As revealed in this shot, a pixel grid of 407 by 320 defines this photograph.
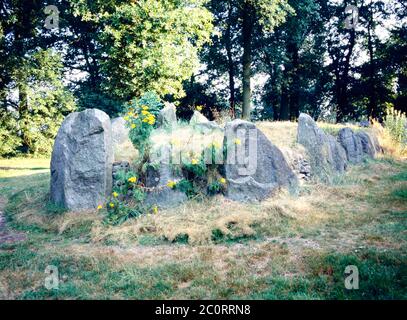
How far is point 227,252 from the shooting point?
4.43m

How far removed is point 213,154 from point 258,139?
103 centimetres

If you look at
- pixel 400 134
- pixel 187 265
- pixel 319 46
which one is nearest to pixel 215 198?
pixel 187 265

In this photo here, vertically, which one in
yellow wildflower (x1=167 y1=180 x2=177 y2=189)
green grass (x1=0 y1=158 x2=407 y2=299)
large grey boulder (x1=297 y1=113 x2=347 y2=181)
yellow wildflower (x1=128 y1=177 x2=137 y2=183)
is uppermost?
large grey boulder (x1=297 y1=113 x2=347 y2=181)

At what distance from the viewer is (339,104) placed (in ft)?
81.8

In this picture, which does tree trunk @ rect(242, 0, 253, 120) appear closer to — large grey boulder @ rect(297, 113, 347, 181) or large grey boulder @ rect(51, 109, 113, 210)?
large grey boulder @ rect(297, 113, 347, 181)

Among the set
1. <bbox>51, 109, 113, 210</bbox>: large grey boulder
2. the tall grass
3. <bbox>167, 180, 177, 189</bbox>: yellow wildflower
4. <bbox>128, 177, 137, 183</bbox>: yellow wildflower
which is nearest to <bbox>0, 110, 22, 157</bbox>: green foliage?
<bbox>51, 109, 113, 210</bbox>: large grey boulder

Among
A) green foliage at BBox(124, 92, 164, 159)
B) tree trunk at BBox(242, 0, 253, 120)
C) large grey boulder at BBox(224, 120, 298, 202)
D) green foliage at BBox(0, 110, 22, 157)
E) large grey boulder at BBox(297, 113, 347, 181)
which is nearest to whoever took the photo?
large grey boulder at BBox(224, 120, 298, 202)

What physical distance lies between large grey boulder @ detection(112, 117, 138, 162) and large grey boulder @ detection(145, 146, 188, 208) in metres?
0.86

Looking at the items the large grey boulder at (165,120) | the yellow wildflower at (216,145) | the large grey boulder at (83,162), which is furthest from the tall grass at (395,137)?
the large grey boulder at (83,162)

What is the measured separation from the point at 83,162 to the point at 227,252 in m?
3.70

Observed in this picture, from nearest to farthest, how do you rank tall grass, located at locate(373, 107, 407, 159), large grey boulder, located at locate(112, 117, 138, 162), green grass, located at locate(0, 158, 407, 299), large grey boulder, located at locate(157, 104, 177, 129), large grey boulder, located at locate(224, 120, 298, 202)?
green grass, located at locate(0, 158, 407, 299) → large grey boulder, located at locate(224, 120, 298, 202) → large grey boulder, located at locate(112, 117, 138, 162) → large grey boulder, located at locate(157, 104, 177, 129) → tall grass, located at locate(373, 107, 407, 159)

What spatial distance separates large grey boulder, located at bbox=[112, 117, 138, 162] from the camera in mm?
7066

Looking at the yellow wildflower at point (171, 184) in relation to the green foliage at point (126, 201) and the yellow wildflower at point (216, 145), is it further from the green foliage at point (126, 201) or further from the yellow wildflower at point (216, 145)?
the yellow wildflower at point (216, 145)

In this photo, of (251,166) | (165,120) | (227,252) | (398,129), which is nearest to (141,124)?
(165,120)
